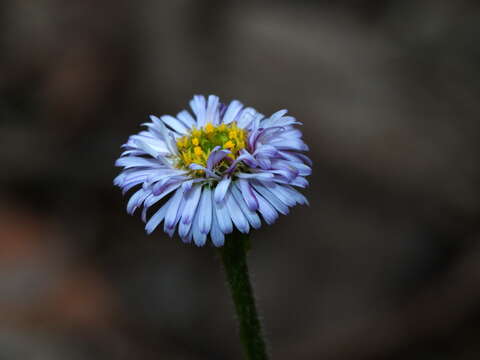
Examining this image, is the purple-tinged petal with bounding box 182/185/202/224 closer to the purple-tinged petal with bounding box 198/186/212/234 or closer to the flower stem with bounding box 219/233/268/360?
the purple-tinged petal with bounding box 198/186/212/234

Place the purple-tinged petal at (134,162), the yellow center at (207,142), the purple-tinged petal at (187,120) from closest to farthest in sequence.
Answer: the purple-tinged petal at (134,162) → the yellow center at (207,142) → the purple-tinged petal at (187,120)

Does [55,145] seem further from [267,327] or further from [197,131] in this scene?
[197,131]

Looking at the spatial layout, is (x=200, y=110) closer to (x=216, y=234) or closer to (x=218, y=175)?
(x=218, y=175)

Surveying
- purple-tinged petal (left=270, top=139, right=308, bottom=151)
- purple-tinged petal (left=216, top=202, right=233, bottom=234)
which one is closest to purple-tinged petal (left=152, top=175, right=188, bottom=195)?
purple-tinged petal (left=216, top=202, right=233, bottom=234)

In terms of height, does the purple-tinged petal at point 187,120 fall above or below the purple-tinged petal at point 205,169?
above

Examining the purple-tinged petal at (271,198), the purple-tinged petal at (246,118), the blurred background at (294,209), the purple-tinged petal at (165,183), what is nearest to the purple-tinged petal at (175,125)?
the purple-tinged petal at (246,118)

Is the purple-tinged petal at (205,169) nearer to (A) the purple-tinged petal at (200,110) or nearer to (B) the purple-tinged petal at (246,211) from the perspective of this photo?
(B) the purple-tinged petal at (246,211)
